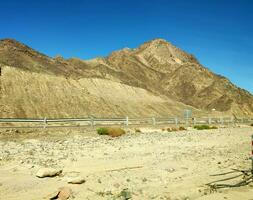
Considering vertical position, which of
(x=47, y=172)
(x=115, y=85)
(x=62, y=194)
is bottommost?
(x=62, y=194)

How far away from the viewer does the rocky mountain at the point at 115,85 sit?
60531 mm

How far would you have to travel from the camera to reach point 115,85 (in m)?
85.4

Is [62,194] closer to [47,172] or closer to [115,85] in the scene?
[47,172]

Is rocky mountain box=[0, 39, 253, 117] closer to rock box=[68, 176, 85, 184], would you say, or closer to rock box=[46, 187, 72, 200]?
rock box=[68, 176, 85, 184]

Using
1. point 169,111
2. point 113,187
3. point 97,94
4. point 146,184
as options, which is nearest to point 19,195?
point 113,187

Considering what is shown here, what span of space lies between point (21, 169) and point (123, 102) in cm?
6416

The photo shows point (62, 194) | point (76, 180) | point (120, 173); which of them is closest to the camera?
point (62, 194)

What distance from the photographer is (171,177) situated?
11.5 m

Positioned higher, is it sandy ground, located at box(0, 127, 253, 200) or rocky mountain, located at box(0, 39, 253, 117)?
rocky mountain, located at box(0, 39, 253, 117)

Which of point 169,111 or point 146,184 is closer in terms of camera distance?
point 146,184

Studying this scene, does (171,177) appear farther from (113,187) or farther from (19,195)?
(19,195)

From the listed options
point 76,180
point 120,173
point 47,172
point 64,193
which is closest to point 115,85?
point 120,173

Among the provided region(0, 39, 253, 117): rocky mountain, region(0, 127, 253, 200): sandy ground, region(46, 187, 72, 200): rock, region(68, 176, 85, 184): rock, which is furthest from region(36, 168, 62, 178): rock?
region(0, 39, 253, 117): rocky mountain

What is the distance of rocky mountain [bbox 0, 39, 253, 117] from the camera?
60.5 meters
